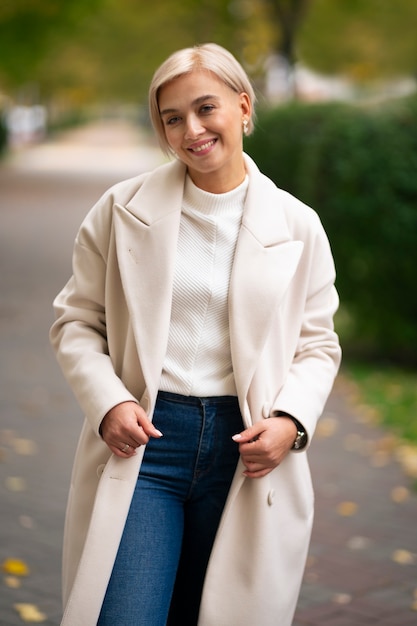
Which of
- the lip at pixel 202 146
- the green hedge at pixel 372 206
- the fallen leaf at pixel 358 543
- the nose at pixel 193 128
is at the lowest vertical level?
the fallen leaf at pixel 358 543

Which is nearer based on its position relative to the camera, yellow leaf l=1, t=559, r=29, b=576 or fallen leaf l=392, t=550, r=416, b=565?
yellow leaf l=1, t=559, r=29, b=576

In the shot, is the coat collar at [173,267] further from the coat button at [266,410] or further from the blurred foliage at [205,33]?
the blurred foliage at [205,33]

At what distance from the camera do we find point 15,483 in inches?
233

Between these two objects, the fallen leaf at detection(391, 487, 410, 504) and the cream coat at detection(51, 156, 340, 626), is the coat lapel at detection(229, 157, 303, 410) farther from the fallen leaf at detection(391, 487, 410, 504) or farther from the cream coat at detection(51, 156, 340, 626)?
the fallen leaf at detection(391, 487, 410, 504)

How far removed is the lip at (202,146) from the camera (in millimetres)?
2553

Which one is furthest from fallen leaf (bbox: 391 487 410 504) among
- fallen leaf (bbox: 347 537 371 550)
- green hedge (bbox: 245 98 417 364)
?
green hedge (bbox: 245 98 417 364)

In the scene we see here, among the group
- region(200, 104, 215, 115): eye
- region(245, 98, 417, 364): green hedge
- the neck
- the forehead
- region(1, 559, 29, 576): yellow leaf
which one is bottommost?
region(1, 559, 29, 576): yellow leaf

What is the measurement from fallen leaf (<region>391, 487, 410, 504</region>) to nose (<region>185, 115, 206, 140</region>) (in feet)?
12.4

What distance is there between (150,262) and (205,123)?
0.37m

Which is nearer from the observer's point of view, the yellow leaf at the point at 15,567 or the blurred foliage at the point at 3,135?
the yellow leaf at the point at 15,567

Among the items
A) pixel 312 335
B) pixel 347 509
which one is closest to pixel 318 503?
pixel 347 509

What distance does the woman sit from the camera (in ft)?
8.30

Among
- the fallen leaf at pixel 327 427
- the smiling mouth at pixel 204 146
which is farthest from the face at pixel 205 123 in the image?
the fallen leaf at pixel 327 427

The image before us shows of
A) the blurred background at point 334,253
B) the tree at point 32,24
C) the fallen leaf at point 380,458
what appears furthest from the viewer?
the tree at point 32,24
